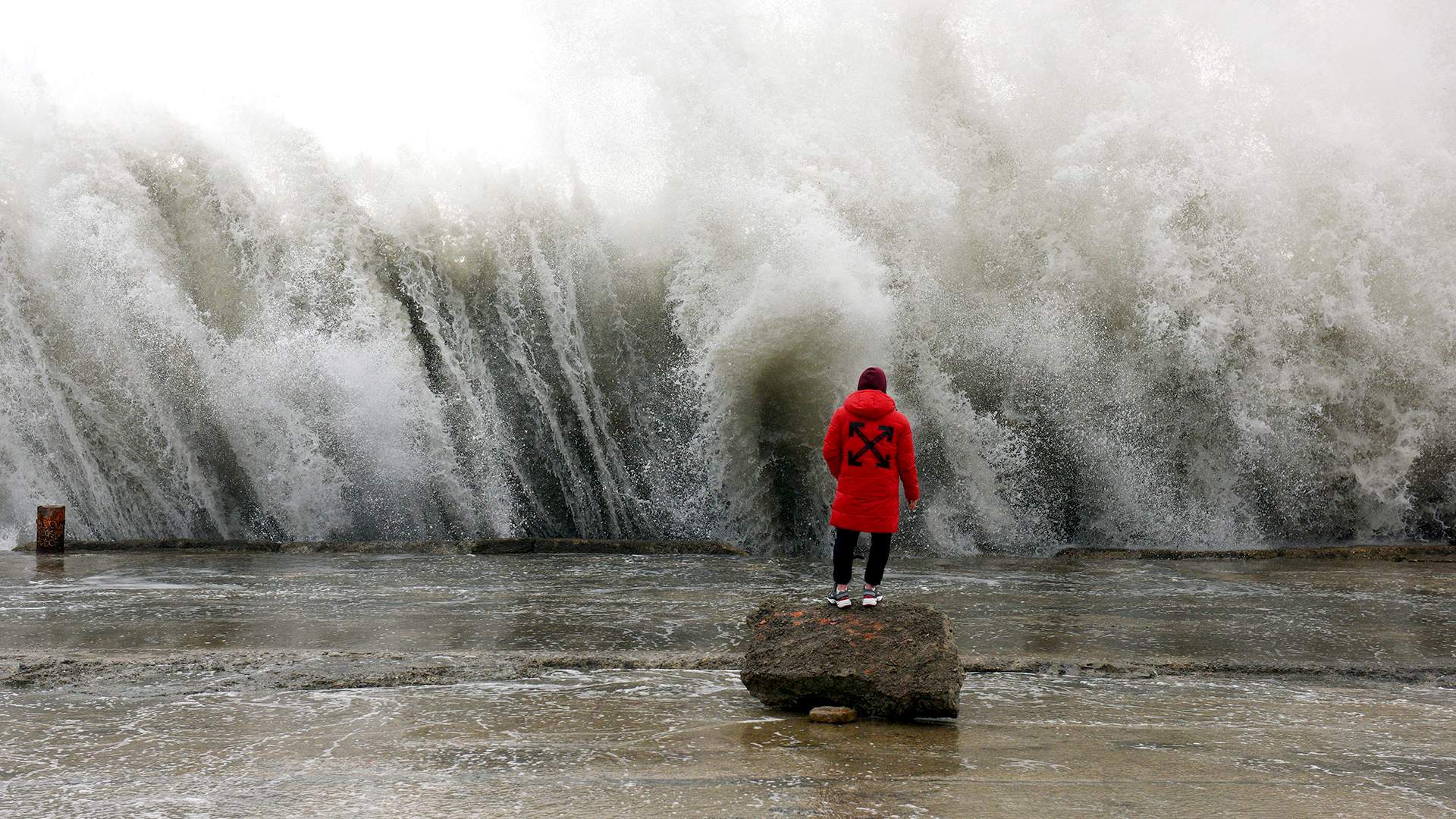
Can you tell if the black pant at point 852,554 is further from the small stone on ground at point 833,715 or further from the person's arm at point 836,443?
the small stone on ground at point 833,715

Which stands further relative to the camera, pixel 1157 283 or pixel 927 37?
pixel 927 37

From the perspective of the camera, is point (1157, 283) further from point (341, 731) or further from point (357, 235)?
point (341, 731)

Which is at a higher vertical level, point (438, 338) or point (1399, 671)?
point (438, 338)

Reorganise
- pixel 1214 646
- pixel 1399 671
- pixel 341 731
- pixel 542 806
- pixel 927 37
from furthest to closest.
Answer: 1. pixel 927 37
2. pixel 1214 646
3. pixel 1399 671
4. pixel 341 731
5. pixel 542 806

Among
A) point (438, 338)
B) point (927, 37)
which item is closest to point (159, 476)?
point (438, 338)

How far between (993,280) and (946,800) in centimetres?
1040

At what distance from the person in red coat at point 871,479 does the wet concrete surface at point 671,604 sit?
31.7 inches

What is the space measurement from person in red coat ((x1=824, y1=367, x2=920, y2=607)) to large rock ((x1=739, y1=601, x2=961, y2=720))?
1.96 ft

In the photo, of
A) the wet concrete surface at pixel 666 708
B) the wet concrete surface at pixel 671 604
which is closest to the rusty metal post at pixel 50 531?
the wet concrete surface at pixel 671 604

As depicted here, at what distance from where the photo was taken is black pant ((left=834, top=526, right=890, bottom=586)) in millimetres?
5297

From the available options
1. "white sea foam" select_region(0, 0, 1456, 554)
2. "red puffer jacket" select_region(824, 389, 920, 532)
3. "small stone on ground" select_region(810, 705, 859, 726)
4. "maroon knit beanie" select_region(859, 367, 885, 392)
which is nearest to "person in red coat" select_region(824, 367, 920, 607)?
"red puffer jacket" select_region(824, 389, 920, 532)

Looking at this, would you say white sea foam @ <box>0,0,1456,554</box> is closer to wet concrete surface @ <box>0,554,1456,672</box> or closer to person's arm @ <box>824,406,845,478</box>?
wet concrete surface @ <box>0,554,1456,672</box>

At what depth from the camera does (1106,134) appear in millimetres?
13453

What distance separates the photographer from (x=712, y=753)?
388cm
